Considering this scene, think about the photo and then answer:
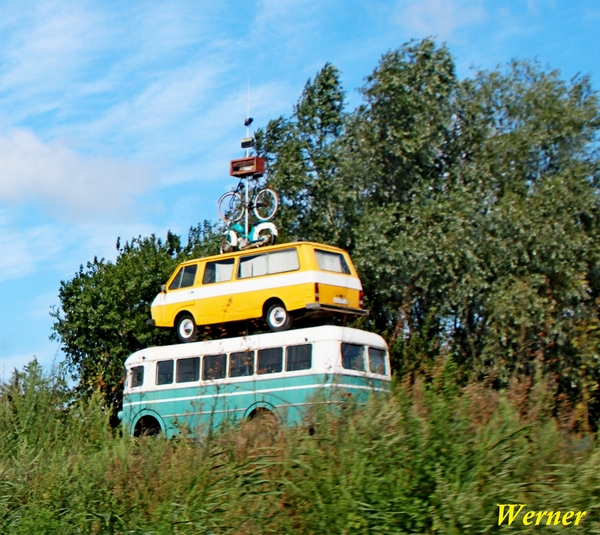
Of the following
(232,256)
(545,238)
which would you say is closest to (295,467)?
(232,256)

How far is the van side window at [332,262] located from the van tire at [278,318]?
1330mm

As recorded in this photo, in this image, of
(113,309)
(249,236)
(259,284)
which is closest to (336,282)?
(259,284)

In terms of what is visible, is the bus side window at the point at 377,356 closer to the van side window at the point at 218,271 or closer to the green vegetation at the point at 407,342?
the green vegetation at the point at 407,342

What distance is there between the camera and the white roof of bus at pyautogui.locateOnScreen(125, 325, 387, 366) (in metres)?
18.0

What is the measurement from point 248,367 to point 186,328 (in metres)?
4.08

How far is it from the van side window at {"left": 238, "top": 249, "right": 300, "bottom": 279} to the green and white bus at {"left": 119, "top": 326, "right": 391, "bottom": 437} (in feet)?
7.59

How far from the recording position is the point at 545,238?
26.5 m

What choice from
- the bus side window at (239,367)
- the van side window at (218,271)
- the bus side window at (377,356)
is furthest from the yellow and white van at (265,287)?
the bus side window at (239,367)

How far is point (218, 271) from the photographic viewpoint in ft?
71.6

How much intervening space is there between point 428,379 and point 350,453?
4.45ft

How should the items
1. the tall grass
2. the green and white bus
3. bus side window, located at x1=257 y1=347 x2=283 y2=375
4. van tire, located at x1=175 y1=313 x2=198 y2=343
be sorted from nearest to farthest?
1. the tall grass
2. the green and white bus
3. bus side window, located at x1=257 y1=347 x2=283 y2=375
4. van tire, located at x1=175 y1=313 x2=198 y2=343

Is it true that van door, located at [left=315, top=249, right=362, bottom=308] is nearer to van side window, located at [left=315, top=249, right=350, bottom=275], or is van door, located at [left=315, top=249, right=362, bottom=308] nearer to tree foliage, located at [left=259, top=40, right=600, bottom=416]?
van side window, located at [left=315, top=249, right=350, bottom=275]

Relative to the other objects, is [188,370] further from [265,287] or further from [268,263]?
[268,263]

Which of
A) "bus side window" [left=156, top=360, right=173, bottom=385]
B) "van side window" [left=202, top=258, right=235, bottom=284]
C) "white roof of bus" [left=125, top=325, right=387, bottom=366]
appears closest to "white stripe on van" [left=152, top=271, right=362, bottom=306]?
"van side window" [left=202, top=258, right=235, bottom=284]
